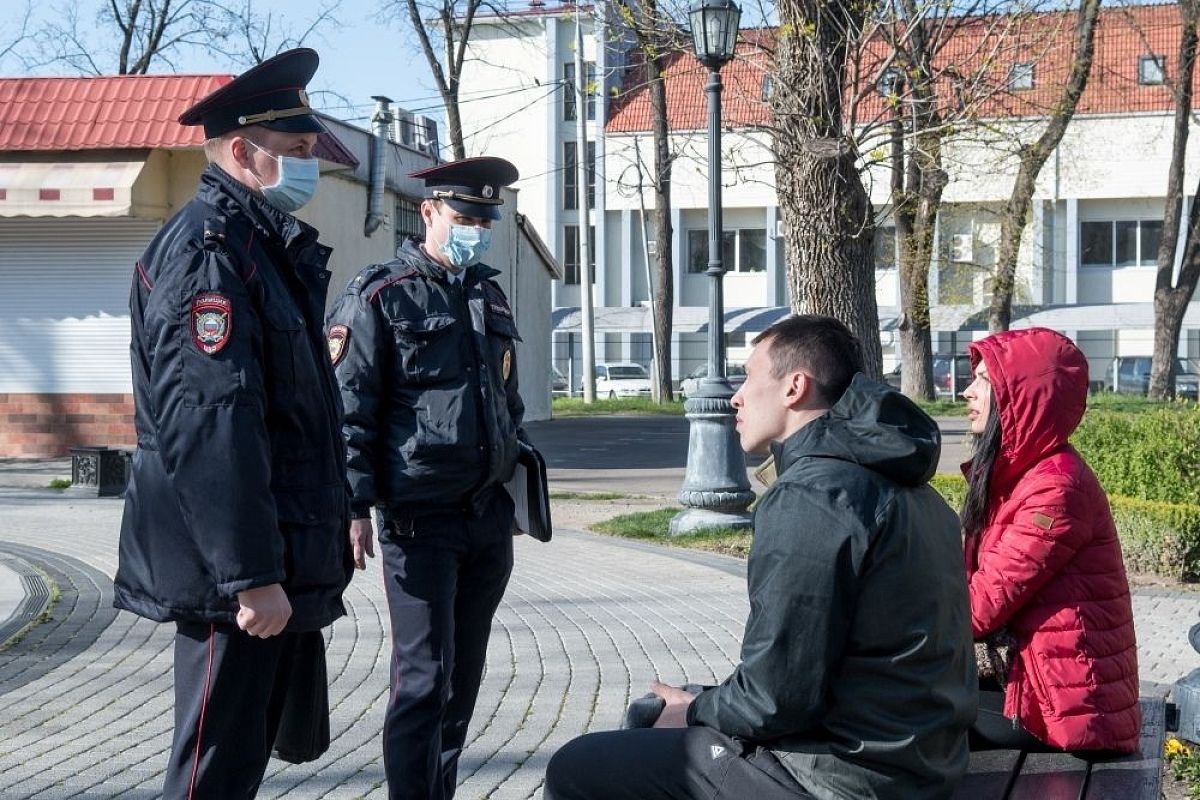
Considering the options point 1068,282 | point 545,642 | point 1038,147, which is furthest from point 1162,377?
point 545,642

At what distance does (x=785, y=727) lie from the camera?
9.79 feet

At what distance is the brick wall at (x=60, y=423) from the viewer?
1927 centimetres

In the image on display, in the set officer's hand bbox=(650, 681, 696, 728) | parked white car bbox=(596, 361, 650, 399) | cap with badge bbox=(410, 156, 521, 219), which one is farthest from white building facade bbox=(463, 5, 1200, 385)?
officer's hand bbox=(650, 681, 696, 728)

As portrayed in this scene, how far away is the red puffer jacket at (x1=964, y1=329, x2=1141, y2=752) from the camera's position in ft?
13.1

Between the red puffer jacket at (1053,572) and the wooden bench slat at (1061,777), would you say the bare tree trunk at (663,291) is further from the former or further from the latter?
the wooden bench slat at (1061,777)

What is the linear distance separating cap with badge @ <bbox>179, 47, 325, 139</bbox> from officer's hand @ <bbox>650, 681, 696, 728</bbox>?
1.57 m

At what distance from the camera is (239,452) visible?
3.10 m

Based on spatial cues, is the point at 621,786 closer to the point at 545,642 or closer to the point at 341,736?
the point at 341,736

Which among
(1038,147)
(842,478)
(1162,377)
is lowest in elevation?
(1162,377)

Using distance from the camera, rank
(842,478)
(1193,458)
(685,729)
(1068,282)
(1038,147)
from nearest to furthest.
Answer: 1. (842,478)
2. (685,729)
3. (1193,458)
4. (1038,147)
5. (1068,282)

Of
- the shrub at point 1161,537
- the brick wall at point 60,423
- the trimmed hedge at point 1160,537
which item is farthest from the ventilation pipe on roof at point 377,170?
the shrub at point 1161,537

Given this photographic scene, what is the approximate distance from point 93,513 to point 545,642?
740cm

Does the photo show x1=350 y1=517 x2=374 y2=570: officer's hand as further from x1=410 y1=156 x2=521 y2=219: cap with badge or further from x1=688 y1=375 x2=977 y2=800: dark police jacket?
x1=688 y1=375 x2=977 y2=800: dark police jacket

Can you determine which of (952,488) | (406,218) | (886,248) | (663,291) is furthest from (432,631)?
(886,248)
